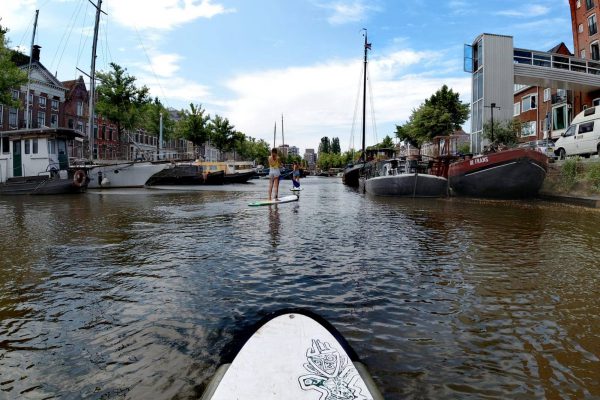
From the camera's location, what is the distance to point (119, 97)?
128 feet

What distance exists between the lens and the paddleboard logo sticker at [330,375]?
2164 millimetres

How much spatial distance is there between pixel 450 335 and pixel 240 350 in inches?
76.4

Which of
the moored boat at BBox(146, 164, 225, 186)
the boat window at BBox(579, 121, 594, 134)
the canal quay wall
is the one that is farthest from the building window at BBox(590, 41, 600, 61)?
the moored boat at BBox(146, 164, 225, 186)

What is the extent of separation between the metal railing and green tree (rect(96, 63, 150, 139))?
117 feet

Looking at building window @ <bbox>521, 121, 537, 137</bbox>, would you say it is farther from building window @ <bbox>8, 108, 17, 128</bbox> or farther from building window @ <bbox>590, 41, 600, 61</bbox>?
building window @ <bbox>8, 108, 17, 128</bbox>

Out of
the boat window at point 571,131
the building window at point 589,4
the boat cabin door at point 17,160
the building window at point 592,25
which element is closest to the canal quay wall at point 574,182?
the boat window at point 571,131

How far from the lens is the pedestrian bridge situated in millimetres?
29422

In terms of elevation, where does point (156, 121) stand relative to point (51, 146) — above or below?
above

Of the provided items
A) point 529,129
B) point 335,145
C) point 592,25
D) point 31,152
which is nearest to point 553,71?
point 592,25

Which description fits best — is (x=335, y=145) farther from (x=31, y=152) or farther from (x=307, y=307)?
(x=307, y=307)

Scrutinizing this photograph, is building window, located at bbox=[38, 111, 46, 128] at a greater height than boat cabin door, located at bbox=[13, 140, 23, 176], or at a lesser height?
greater

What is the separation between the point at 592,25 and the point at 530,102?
868 centimetres

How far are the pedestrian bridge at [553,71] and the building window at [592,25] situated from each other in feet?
21.4

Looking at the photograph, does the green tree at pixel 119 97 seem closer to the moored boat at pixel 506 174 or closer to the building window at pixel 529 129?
the moored boat at pixel 506 174
